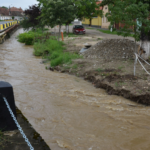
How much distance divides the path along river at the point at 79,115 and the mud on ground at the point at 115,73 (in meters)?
0.33

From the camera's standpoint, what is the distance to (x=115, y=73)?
8.46m

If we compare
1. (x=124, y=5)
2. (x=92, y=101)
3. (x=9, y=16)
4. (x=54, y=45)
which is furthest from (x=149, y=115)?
(x=9, y=16)

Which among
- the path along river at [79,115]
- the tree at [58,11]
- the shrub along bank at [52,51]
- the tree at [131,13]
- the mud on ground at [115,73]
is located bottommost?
the path along river at [79,115]

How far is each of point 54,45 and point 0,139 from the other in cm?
1244

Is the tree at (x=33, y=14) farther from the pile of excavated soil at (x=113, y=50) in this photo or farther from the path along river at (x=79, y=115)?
the path along river at (x=79, y=115)

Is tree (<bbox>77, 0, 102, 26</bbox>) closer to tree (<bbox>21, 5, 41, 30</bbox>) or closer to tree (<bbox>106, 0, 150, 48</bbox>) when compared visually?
tree (<bbox>21, 5, 41, 30</bbox>)

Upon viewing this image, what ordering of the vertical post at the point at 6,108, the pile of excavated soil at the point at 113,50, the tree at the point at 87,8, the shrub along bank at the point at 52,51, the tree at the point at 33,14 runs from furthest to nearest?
the tree at the point at 33,14 < the tree at the point at 87,8 < the shrub along bank at the point at 52,51 < the pile of excavated soil at the point at 113,50 < the vertical post at the point at 6,108

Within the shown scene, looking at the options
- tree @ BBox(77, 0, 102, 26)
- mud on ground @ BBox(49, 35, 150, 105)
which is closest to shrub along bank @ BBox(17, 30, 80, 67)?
mud on ground @ BBox(49, 35, 150, 105)

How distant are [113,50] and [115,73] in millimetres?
3228

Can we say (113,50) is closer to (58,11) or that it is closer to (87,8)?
(58,11)

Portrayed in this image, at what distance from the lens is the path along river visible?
4.45m

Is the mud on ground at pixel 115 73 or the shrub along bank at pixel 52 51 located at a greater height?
the shrub along bank at pixel 52 51

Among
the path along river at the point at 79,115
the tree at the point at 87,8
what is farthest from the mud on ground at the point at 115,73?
the tree at the point at 87,8

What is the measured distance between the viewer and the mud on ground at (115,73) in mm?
6855
